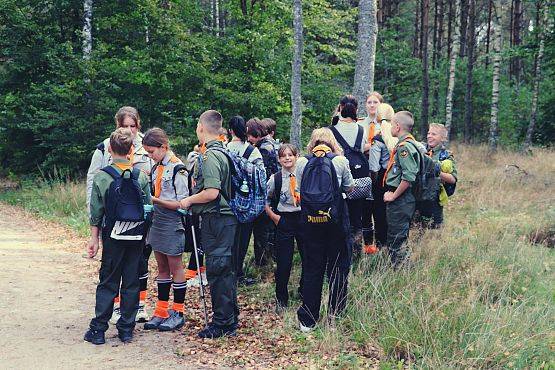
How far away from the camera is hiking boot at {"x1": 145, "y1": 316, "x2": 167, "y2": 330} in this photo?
5.93 metres

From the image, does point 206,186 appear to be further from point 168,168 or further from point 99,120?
point 99,120

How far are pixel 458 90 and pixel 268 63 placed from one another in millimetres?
13575

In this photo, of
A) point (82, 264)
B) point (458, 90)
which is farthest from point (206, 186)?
point (458, 90)

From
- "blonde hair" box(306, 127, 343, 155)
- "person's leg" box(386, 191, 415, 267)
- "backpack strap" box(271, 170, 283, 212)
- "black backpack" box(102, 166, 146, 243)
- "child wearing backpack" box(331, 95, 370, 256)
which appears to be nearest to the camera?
"black backpack" box(102, 166, 146, 243)

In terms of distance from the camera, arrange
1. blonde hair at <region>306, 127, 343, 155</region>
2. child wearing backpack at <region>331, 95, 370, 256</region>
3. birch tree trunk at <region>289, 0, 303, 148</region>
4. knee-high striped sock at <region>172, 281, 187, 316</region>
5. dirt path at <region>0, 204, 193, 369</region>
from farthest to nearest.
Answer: birch tree trunk at <region>289, 0, 303, 148</region> → child wearing backpack at <region>331, 95, 370, 256</region> → knee-high striped sock at <region>172, 281, 187, 316</region> → blonde hair at <region>306, 127, 343, 155</region> → dirt path at <region>0, 204, 193, 369</region>

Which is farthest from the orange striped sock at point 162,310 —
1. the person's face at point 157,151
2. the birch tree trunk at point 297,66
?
the birch tree trunk at point 297,66

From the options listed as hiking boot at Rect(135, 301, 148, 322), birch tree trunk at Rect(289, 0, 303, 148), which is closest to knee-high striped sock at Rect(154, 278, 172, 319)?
hiking boot at Rect(135, 301, 148, 322)

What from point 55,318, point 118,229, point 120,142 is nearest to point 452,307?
point 118,229

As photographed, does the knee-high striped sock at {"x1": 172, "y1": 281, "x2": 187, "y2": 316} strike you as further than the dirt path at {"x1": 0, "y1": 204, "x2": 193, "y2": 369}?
Yes

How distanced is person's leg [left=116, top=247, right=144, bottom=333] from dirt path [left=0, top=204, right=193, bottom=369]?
23cm

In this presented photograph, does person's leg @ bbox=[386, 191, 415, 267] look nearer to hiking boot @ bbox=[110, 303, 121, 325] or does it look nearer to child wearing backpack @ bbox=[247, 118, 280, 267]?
child wearing backpack @ bbox=[247, 118, 280, 267]

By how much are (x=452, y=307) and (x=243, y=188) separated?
243 cm

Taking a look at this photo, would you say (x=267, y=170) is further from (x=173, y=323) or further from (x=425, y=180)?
(x=173, y=323)

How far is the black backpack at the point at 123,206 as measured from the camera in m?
5.39
